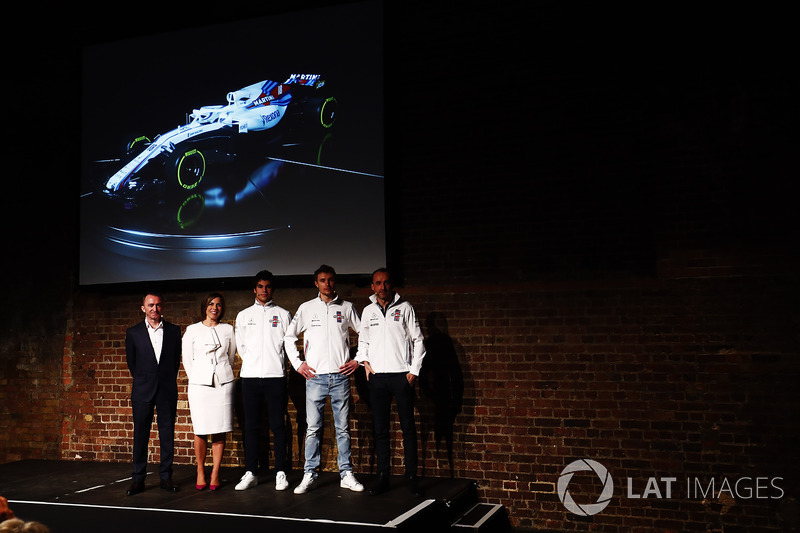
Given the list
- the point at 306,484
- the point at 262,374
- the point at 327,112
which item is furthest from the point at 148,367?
the point at 327,112

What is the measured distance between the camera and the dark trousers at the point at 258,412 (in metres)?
4.85

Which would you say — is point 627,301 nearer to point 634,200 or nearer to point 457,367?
point 634,200

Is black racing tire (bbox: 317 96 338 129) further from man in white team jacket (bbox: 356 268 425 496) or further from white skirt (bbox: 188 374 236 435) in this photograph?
white skirt (bbox: 188 374 236 435)

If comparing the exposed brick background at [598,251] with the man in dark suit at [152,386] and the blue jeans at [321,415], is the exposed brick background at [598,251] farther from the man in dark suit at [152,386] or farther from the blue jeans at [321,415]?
the man in dark suit at [152,386]

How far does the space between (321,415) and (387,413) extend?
1.67 ft

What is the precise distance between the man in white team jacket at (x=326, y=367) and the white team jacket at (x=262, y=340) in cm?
10

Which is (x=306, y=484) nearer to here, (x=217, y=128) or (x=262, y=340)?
(x=262, y=340)

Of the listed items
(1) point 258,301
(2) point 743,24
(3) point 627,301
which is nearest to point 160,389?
(1) point 258,301

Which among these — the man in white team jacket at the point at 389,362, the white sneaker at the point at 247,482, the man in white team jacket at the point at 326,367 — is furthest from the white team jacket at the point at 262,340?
the white sneaker at the point at 247,482

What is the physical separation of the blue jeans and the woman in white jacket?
0.65 metres

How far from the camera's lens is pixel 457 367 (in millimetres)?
5227

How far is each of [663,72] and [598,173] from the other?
904 mm

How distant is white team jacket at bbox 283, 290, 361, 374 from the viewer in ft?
15.7

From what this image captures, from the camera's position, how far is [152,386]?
193 inches
